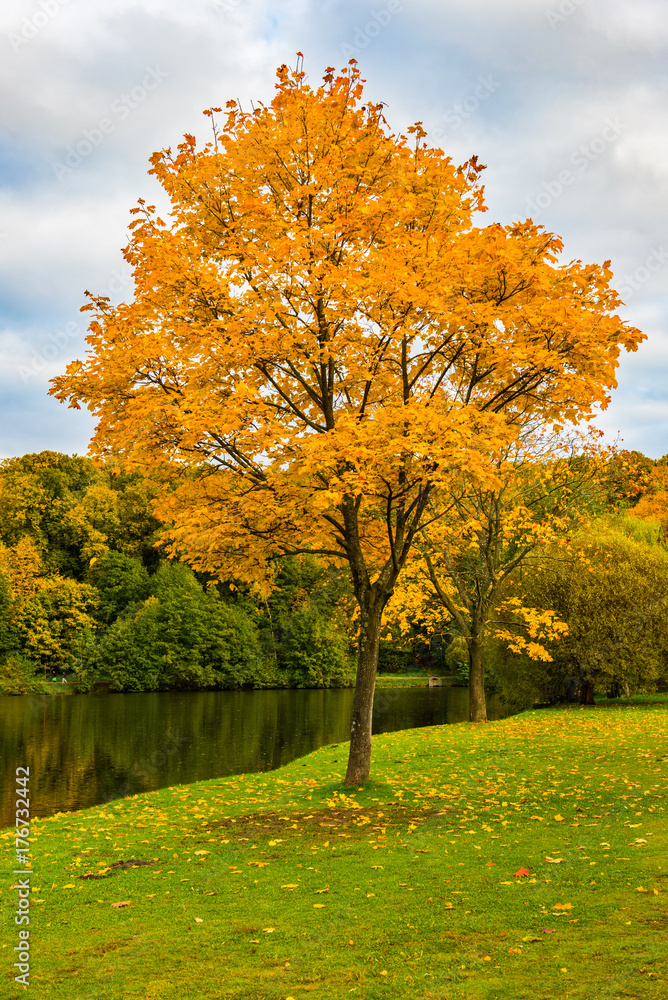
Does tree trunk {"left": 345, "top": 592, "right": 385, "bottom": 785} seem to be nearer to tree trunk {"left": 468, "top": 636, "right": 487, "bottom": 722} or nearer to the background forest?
tree trunk {"left": 468, "top": 636, "right": 487, "bottom": 722}

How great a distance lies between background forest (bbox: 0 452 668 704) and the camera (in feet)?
98.8

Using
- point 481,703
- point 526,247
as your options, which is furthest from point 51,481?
point 526,247

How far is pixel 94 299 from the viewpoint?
435 inches

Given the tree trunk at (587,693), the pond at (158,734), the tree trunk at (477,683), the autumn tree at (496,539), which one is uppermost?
the autumn tree at (496,539)

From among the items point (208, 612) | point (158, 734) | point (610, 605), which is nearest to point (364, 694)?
point (158, 734)

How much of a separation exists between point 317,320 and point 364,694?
6342 mm

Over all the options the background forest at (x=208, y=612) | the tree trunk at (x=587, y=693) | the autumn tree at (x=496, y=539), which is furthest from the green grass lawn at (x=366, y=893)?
the tree trunk at (x=587, y=693)

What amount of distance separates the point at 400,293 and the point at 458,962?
7.52 metres

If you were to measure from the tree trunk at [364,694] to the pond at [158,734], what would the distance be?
7135 millimetres

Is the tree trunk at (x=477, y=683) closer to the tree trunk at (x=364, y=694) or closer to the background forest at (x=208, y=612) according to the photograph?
the background forest at (x=208, y=612)

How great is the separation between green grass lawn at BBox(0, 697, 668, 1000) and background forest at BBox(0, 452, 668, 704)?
56.5 feet

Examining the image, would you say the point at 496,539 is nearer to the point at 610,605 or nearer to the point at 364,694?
the point at 610,605

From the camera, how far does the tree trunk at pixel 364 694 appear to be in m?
12.6

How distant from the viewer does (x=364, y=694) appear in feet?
41.4
